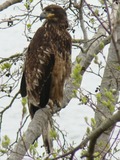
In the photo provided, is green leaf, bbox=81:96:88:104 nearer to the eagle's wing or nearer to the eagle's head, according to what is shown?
the eagle's wing

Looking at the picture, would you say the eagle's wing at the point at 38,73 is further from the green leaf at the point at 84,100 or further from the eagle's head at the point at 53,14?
the green leaf at the point at 84,100

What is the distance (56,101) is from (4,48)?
5.69 metres

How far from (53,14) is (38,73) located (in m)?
0.49

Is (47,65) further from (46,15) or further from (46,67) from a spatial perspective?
(46,15)

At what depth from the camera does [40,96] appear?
3.84m

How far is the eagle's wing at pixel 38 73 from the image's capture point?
3.82 m

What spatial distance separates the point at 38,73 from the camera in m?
3.83

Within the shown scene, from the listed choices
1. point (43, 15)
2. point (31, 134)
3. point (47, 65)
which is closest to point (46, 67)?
point (47, 65)

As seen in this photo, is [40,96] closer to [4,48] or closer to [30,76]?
[30,76]

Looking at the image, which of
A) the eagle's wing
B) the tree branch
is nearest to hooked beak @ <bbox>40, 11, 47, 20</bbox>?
the eagle's wing

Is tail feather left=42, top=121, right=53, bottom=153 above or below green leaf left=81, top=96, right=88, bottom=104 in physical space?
below

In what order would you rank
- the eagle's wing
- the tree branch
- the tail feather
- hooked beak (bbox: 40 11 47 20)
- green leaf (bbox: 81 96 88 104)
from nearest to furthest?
the tree branch, green leaf (bbox: 81 96 88 104), the tail feather, the eagle's wing, hooked beak (bbox: 40 11 47 20)

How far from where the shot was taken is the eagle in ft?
12.5

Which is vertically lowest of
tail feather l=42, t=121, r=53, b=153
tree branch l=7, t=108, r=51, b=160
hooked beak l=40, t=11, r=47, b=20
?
tail feather l=42, t=121, r=53, b=153
